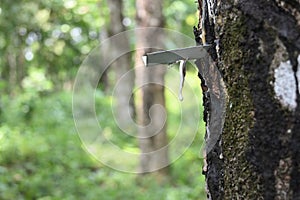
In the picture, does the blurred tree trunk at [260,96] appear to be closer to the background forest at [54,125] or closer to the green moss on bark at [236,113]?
the green moss on bark at [236,113]

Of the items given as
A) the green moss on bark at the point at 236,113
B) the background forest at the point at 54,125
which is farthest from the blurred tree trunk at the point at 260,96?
the background forest at the point at 54,125

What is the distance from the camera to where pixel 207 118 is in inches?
47.1

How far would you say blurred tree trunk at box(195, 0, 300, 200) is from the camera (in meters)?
0.92

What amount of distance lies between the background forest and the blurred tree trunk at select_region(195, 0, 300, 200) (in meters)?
0.51

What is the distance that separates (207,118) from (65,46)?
18.1 m

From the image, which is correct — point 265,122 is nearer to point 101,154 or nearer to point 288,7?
point 288,7

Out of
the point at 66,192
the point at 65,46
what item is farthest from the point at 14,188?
the point at 65,46

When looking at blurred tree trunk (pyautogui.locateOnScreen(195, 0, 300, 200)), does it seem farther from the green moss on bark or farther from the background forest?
the background forest

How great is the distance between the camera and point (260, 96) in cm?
96

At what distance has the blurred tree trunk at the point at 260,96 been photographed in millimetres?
921

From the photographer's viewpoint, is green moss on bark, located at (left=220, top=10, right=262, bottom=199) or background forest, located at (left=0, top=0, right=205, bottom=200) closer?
green moss on bark, located at (left=220, top=10, right=262, bottom=199)

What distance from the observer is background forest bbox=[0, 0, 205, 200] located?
616 centimetres

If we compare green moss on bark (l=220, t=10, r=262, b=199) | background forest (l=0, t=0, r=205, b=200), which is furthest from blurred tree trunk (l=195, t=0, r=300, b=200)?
background forest (l=0, t=0, r=205, b=200)

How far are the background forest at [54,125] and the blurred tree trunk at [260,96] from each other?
512 mm
